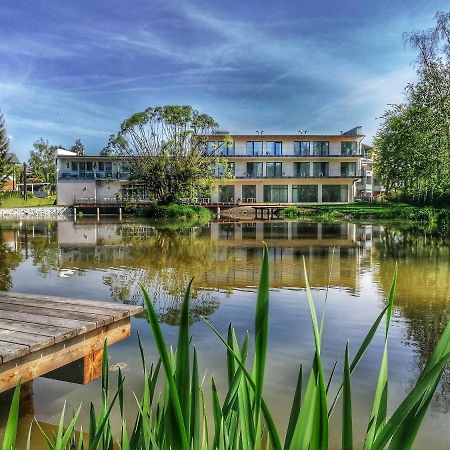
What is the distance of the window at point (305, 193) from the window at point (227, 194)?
610cm

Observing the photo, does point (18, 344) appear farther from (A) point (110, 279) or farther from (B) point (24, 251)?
(B) point (24, 251)

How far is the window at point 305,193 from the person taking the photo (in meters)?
48.0

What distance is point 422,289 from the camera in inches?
343

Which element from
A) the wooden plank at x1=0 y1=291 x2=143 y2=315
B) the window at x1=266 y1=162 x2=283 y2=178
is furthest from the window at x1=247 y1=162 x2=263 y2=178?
the wooden plank at x1=0 y1=291 x2=143 y2=315

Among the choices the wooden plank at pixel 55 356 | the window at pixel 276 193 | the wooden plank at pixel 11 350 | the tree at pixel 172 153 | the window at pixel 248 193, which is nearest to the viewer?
the wooden plank at pixel 11 350

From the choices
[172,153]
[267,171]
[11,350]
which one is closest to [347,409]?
[11,350]

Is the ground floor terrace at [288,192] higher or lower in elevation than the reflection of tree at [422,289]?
higher

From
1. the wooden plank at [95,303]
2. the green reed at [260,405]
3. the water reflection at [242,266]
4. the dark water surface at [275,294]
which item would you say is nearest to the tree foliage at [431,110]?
the water reflection at [242,266]

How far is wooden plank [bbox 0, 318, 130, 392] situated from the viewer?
3365mm

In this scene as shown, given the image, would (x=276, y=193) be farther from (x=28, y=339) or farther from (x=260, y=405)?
(x=260, y=405)

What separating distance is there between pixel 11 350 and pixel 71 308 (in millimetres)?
1298

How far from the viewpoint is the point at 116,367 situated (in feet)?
15.6

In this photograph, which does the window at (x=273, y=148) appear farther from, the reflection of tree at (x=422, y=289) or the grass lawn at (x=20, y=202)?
the reflection of tree at (x=422, y=289)

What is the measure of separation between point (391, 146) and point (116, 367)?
35337mm
